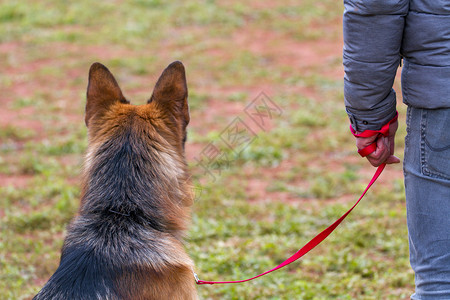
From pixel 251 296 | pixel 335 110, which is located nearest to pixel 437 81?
pixel 251 296

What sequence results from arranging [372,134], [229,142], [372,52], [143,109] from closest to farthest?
[372,52], [372,134], [143,109], [229,142]

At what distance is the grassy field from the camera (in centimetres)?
488

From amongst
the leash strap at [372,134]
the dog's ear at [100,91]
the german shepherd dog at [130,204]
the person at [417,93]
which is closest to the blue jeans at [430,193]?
the person at [417,93]

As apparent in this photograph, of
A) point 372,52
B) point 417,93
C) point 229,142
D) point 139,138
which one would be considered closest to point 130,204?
point 139,138

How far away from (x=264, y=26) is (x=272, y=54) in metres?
1.95

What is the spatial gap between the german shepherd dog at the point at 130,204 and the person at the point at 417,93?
1.00m

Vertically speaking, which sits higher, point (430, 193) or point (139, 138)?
point (139, 138)

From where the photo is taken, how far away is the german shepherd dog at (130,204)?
272cm

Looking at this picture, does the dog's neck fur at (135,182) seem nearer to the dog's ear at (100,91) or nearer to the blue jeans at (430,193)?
the dog's ear at (100,91)

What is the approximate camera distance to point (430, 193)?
8.66 feet

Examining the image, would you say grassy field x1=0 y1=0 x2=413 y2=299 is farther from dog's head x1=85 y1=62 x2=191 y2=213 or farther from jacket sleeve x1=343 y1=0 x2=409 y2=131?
jacket sleeve x1=343 y1=0 x2=409 y2=131

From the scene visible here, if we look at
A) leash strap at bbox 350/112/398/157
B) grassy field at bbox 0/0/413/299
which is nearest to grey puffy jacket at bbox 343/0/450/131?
leash strap at bbox 350/112/398/157

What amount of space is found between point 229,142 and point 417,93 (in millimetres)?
4993

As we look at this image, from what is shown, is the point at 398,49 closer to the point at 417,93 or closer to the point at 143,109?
the point at 417,93
